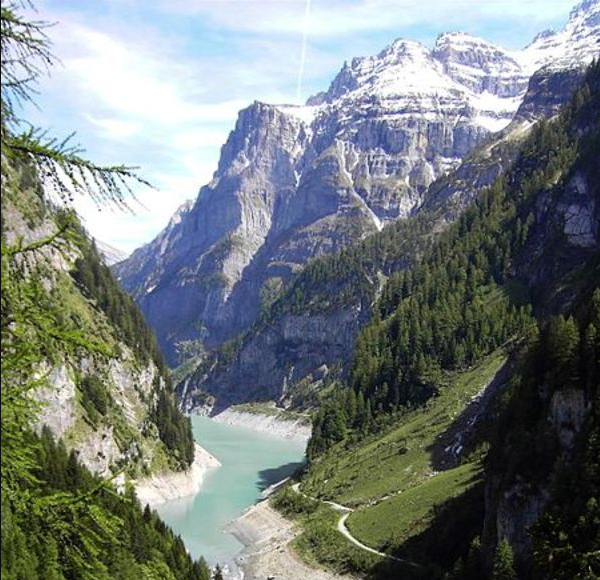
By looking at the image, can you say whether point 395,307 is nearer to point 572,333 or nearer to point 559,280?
point 559,280

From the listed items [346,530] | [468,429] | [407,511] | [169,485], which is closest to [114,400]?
[169,485]

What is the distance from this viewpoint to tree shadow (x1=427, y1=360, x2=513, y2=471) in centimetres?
8969

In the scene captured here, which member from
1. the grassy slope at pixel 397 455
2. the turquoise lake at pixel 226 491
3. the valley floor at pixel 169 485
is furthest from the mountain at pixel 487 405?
the valley floor at pixel 169 485

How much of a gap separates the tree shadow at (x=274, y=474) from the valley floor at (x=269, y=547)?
21.5 metres

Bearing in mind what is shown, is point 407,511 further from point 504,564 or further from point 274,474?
point 274,474

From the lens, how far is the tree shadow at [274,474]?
128250mm

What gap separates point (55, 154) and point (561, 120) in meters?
200

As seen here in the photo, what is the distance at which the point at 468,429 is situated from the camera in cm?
9394

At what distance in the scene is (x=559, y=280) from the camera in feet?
439

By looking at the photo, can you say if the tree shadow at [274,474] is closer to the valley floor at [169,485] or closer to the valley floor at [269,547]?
the valley floor at [169,485]

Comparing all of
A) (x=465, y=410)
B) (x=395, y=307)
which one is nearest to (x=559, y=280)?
(x=465, y=410)

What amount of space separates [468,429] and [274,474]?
55.9 meters

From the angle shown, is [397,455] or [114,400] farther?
[114,400]

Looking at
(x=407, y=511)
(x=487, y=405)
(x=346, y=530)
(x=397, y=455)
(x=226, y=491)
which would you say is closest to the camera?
(x=407, y=511)
